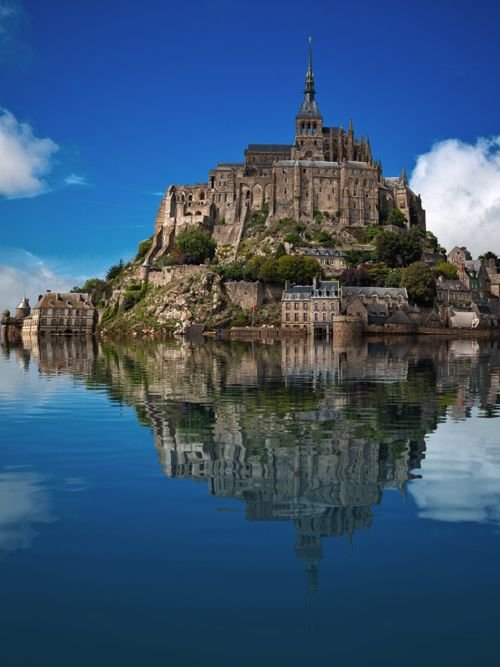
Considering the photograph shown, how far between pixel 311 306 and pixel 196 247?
3005 centimetres

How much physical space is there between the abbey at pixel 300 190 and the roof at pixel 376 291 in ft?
83.9

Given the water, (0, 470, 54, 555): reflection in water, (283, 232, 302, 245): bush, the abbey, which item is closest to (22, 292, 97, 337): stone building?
the abbey

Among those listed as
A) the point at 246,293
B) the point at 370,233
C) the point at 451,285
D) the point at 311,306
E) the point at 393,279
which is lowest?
the point at 311,306

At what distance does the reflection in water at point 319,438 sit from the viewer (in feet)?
42.1

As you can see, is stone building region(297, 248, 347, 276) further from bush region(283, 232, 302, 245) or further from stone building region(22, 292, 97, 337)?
stone building region(22, 292, 97, 337)

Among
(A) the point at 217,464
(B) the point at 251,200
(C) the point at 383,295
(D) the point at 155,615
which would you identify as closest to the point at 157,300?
(B) the point at 251,200

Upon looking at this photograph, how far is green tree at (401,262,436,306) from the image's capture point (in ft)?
316

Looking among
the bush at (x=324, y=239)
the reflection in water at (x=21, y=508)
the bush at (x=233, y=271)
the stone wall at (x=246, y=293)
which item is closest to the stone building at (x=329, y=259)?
the bush at (x=324, y=239)

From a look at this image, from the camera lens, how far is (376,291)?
9456cm

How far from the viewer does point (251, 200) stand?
125 meters

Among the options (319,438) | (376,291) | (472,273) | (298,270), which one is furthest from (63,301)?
(319,438)

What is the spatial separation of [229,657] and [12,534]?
199 inches

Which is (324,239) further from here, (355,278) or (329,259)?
(355,278)

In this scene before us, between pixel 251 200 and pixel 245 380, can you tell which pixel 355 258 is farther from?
pixel 245 380
